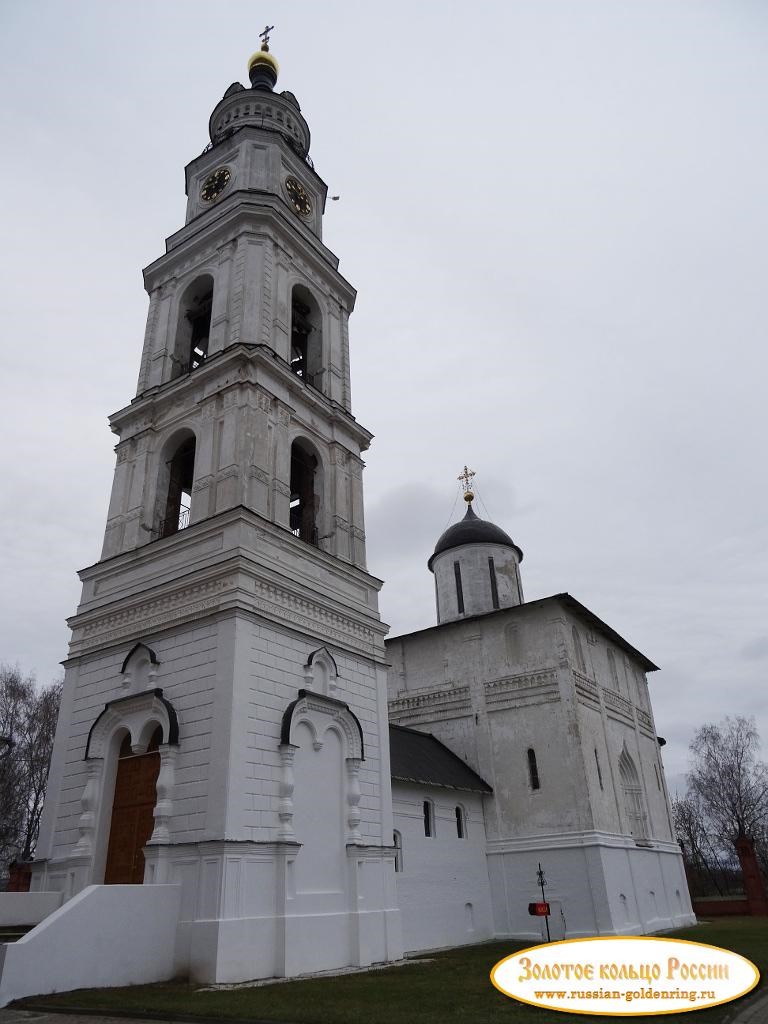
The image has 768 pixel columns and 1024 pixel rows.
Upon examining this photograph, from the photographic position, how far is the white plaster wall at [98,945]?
30.3ft

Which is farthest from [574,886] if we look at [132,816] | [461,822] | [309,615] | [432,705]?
[132,816]

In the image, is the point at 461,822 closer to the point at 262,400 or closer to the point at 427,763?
the point at 427,763

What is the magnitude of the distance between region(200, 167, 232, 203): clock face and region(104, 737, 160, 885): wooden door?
1568cm

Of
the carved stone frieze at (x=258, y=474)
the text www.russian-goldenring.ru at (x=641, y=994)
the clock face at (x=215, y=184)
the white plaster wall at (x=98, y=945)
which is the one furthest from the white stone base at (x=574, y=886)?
the clock face at (x=215, y=184)

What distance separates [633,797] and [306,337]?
19.0 m

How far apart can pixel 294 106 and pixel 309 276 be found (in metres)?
7.95

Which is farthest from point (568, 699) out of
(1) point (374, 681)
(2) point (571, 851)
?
(1) point (374, 681)

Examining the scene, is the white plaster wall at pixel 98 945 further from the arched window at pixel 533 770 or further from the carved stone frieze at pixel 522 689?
the carved stone frieze at pixel 522 689

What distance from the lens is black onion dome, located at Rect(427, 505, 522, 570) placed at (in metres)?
30.3

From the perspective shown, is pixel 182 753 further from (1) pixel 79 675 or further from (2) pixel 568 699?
(2) pixel 568 699

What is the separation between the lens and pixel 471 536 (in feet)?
99.6

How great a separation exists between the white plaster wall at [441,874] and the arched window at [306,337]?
36.4ft

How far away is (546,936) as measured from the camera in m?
20.2

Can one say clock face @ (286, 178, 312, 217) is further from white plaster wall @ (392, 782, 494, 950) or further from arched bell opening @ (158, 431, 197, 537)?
white plaster wall @ (392, 782, 494, 950)
